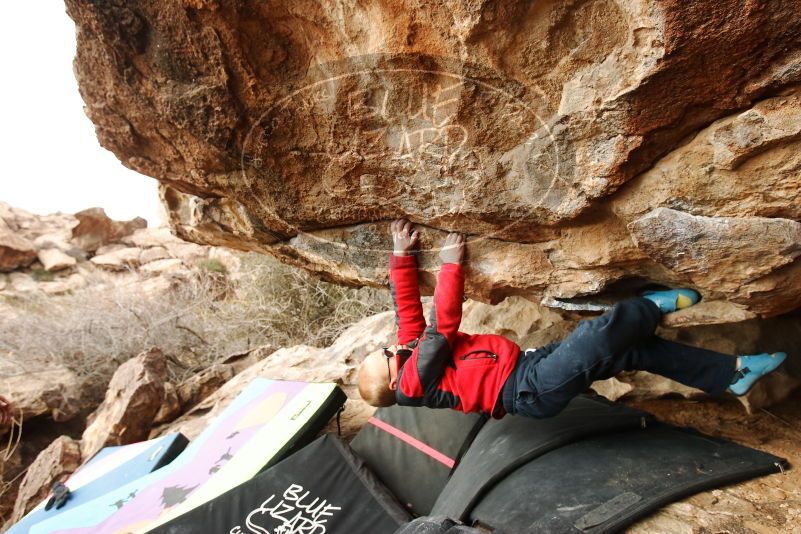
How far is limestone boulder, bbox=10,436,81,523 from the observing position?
3326 mm

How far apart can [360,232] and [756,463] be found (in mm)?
1620

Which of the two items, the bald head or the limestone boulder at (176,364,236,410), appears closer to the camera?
the bald head

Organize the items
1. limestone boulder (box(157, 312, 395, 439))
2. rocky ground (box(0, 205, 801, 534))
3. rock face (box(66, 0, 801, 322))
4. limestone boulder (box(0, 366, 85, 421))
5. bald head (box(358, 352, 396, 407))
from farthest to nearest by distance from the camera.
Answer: limestone boulder (box(0, 366, 85, 421)) → limestone boulder (box(157, 312, 395, 439)) → bald head (box(358, 352, 396, 407)) → rocky ground (box(0, 205, 801, 534)) → rock face (box(66, 0, 801, 322))

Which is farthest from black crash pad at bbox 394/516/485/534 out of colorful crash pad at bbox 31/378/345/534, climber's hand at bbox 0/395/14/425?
climber's hand at bbox 0/395/14/425

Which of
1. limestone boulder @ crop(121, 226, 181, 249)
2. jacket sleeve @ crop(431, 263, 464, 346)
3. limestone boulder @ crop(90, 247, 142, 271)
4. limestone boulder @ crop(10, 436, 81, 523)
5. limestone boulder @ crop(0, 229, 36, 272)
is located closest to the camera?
jacket sleeve @ crop(431, 263, 464, 346)

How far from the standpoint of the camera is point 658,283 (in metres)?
1.70

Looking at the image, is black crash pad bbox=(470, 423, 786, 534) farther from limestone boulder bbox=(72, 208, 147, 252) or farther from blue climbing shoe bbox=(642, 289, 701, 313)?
limestone boulder bbox=(72, 208, 147, 252)

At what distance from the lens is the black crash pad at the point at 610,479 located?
1.34m

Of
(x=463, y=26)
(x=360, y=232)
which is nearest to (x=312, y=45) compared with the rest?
(x=463, y=26)

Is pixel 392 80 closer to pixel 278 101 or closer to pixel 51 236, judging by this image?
pixel 278 101

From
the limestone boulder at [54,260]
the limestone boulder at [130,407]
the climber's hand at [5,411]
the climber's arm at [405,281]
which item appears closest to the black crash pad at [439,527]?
the climber's arm at [405,281]

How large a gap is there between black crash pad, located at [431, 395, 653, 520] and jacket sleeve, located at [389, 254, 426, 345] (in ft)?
1.89

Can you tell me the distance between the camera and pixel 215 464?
2615 mm

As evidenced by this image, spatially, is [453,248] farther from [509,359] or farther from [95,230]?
[95,230]
